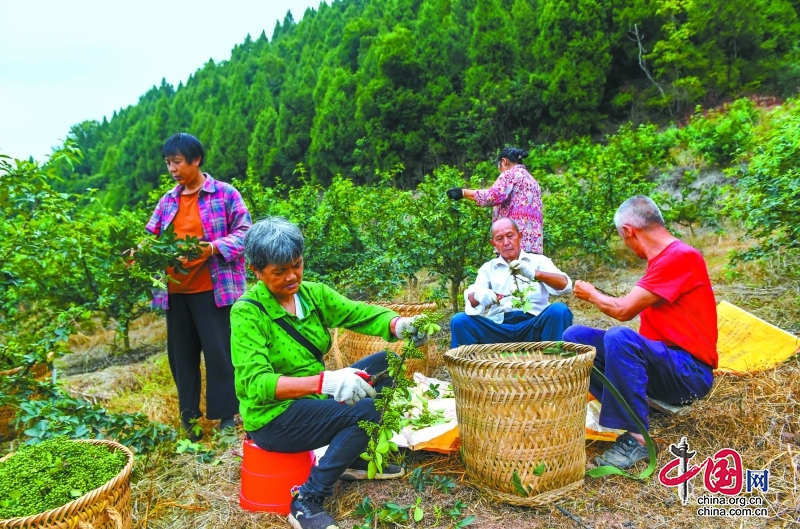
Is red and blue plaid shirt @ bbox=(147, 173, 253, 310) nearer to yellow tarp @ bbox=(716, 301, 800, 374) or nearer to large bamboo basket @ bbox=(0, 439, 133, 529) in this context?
large bamboo basket @ bbox=(0, 439, 133, 529)

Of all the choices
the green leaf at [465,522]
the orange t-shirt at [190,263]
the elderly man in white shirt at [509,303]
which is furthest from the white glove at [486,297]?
the orange t-shirt at [190,263]

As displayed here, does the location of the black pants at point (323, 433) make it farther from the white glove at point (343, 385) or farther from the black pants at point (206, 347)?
the black pants at point (206, 347)

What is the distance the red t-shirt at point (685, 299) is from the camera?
2492 mm

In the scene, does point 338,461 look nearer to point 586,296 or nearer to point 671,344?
point 586,296

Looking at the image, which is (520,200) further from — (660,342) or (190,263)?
(190,263)

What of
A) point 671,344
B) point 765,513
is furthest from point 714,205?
point 765,513

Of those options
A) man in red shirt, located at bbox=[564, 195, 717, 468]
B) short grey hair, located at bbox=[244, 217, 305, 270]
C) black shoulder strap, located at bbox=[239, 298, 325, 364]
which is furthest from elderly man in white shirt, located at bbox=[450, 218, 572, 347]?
short grey hair, located at bbox=[244, 217, 305, 270]

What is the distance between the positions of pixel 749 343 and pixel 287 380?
9.31 feet

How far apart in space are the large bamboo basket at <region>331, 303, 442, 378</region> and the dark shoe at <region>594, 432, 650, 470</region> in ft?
4.99

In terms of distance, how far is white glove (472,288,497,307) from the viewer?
316 centimetres

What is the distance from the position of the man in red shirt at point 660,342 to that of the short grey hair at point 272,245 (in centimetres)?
142

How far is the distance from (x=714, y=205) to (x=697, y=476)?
530cm

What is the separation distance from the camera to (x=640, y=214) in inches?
104

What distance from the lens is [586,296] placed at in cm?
266
